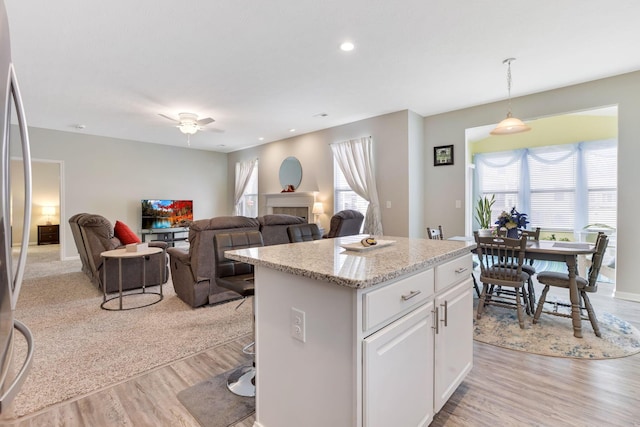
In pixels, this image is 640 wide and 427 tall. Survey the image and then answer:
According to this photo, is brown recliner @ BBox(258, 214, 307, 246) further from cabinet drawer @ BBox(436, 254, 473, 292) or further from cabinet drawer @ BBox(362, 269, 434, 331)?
cabinet drawer @ BBox(362, 269, 434, 331)

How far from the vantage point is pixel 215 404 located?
1834 millimetres

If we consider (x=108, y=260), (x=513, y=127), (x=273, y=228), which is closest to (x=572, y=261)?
(x=513, y=127)

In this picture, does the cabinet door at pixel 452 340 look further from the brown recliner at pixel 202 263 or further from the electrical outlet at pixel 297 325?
the brown recliner at pixel 202 263

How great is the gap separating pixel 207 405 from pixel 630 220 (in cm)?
480

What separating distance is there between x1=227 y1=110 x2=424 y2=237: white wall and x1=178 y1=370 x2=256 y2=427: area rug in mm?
3849

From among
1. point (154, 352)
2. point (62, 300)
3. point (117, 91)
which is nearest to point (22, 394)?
point (154, 352)

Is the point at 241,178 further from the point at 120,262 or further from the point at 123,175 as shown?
the point at 120,262

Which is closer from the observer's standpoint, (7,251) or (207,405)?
(7,251)

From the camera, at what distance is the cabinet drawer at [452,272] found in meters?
1.64

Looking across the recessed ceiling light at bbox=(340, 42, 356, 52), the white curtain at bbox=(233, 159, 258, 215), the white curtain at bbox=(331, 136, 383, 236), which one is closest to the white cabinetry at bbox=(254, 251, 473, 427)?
the recessed ceiling light at bbox=(340, 42, 356, 52)

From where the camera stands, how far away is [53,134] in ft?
20.7

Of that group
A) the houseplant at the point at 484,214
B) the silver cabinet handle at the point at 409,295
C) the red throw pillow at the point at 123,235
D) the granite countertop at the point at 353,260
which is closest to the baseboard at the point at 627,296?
the houseplant at the point at 484,214

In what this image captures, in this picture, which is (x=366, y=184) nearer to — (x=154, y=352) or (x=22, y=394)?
(x=154, y=352)

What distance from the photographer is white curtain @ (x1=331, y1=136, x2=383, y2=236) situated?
552 centimetres
